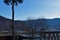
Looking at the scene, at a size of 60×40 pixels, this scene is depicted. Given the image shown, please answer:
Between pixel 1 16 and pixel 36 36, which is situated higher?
pixel 1 16

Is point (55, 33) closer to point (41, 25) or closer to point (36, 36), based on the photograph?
point (36, 36)

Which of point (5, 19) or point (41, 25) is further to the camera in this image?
point (41, 25)

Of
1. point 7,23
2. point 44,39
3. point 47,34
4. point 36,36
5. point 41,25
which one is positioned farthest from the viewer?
point 41,25

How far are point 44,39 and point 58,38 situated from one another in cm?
204


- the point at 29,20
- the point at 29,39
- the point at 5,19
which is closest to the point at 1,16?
the point at 5,19

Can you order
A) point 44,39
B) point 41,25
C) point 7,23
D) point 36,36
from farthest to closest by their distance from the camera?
point 41,25, point 7,23, point 36,36, point 44,39

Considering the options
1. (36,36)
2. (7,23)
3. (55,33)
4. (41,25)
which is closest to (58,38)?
(55,33)

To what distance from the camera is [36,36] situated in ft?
82.3

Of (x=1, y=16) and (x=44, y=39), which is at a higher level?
(x=1, y=16)

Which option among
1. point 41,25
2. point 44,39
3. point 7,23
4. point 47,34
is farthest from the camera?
point 41,25

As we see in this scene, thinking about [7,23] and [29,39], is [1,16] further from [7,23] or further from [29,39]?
[29,39]

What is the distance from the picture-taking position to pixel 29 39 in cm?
2239

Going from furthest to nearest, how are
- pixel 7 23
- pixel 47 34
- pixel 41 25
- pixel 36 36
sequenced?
1. pixel 41 25
2. pixel 7 23
3. pixel 36 36
4. pixel 47 34

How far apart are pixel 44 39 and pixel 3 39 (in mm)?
4949
